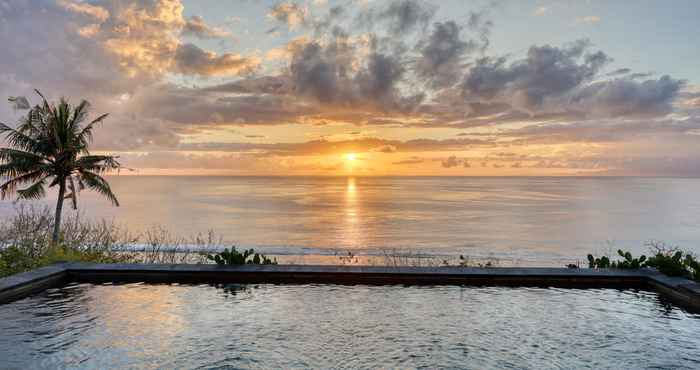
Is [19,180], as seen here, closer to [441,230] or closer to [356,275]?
[356,275]

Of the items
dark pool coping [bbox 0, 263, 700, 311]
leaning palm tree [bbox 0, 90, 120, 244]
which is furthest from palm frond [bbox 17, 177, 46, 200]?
dark pool coping [bbox 0, 263, 700, 311]

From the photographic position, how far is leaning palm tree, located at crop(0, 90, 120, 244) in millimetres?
17547

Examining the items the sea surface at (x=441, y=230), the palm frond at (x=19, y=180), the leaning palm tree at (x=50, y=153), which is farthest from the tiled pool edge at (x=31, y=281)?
the sea surface at (x=441, y=230)

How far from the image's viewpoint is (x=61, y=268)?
9711mm

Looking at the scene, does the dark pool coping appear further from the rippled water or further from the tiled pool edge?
the rippled water

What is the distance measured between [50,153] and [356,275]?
1488 centimetres

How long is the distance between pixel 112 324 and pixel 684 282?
9809 millimetres

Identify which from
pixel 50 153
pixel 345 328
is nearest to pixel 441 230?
pixel 50 153

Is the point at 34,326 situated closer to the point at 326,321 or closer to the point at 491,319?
the point at 326,321

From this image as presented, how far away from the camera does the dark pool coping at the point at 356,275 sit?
9.38 meters

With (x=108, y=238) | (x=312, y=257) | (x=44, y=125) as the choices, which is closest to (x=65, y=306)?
(x=108, y=238)

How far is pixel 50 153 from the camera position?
59.4ft

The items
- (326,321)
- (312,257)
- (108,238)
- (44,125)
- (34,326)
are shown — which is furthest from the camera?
(312,257)

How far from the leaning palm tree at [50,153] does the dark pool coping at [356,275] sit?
8.95m
